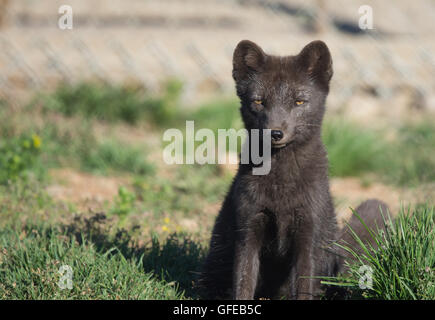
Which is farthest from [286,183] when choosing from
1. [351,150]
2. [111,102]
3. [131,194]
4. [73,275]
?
[111,102]

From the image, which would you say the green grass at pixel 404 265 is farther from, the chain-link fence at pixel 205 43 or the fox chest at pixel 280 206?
the chain-link fence at pixel 205 43

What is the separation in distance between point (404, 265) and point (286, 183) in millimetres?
830

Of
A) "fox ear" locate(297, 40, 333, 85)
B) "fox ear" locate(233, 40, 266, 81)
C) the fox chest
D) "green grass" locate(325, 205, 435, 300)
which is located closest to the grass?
"green grass" locate(325, 205, 435, 300)

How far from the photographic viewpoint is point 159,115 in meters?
9.27

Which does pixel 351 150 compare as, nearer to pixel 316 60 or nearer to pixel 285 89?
pixel 316 60

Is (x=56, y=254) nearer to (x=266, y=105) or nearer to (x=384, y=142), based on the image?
(x=266, y=105)

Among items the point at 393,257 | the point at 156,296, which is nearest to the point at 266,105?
the point at 393,257

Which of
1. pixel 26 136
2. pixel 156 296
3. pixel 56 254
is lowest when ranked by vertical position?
pixel 156 296

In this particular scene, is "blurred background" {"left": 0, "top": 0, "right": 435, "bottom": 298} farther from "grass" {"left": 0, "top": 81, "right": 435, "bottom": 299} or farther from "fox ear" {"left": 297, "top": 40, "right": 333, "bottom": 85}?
"fox ear" {"left": 297, "top": 40, "right": 333, "bottom": 85}

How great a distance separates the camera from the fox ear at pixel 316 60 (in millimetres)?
3523

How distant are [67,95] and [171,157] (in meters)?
2.39

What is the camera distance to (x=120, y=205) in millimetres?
5141

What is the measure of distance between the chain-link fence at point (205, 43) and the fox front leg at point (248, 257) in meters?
5.66

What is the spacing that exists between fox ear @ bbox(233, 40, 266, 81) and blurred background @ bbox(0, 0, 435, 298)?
1503mm
